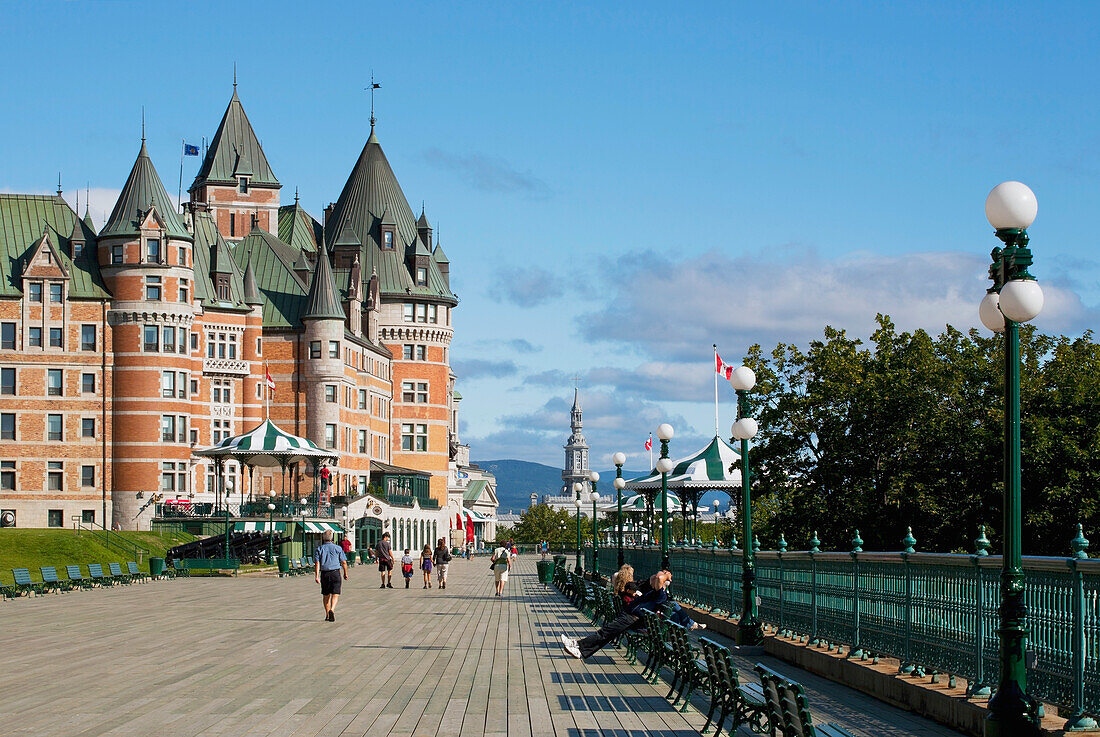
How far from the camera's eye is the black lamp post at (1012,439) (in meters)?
10.6

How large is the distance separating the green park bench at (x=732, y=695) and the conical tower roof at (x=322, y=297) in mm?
84537

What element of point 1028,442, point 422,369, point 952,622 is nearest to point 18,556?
point 1028,442

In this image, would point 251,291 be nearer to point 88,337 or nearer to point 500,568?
A: point 88,337

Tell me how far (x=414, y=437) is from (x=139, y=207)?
3759 cm

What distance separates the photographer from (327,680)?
17.6m

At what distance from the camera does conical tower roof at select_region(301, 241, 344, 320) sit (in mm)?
96625

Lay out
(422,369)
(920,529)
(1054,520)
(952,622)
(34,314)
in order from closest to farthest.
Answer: (952,622) < (1054,520) < (920,529) < (34,314) < (422,369)

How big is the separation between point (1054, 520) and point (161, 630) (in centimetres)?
3177

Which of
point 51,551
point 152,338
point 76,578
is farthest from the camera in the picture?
point 152,338

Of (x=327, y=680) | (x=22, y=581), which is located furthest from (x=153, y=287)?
(x=327, y=680)

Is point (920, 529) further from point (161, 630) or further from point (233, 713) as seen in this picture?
point (233, 713)

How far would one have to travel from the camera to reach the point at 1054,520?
46.8 m

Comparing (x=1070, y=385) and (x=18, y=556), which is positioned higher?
(x=1070, y=385)

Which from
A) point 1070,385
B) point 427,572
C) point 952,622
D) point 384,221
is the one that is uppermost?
point 384,221
